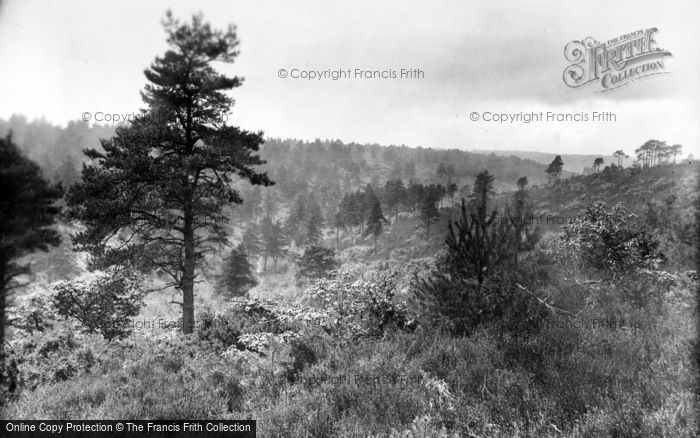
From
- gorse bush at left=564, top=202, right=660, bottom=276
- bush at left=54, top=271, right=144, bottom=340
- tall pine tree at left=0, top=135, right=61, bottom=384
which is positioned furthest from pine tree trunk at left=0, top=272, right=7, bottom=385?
gorse bush at left=564, top=202, right=660, bottom=276

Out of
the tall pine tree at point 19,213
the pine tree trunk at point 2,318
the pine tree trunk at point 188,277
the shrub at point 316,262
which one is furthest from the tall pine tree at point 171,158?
the shrub at point 316,262

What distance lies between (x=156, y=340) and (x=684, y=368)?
934cm

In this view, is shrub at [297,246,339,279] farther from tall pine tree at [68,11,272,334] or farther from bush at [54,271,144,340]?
tall pine tree at [68,11,272,334]

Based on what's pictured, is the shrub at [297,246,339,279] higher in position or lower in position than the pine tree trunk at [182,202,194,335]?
lower

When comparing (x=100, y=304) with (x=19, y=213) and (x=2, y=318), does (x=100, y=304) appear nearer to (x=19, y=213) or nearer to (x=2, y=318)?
(x=2, y=318)

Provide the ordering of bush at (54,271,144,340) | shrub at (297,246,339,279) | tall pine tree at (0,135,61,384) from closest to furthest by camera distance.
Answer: tall pine tree at (0,135,61,384) < bush at (54,271,144,340) < shrub at (297,246,339,279)

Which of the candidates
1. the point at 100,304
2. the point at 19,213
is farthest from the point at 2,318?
the point at 100,304

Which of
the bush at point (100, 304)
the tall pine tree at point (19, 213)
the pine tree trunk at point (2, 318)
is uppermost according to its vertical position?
the tall pine tree at point (19, 213)

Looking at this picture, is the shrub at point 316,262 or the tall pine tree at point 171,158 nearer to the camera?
the tall pine tree at point 171,158

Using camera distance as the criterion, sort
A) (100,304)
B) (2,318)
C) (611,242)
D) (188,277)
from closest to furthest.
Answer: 1. (2,318)
2. (611,242)
3. (188,277)
4. (100,304)

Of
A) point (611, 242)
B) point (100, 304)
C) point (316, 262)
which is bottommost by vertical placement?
point (316, 262)

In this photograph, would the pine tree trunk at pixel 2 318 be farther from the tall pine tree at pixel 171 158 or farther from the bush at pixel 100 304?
the bush at pixel 100 304

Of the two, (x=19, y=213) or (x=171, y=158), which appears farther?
(x=171, y=158)

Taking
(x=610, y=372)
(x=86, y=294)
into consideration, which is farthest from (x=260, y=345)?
(x=86, y=294)
